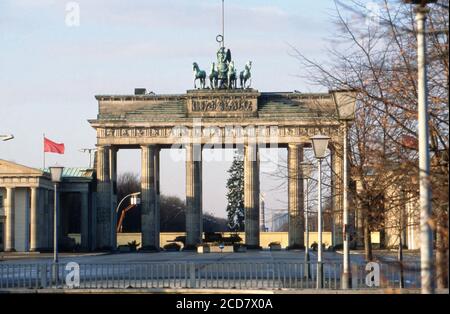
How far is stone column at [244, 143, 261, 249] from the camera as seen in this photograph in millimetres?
125000

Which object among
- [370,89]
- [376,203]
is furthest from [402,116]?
[376,203]

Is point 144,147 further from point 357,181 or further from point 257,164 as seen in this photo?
point 357,181

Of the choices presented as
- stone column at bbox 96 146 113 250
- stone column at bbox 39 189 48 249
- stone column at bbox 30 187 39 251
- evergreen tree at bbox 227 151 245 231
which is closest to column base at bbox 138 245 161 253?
stone column at bbox 96 146 113 250

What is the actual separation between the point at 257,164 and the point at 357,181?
86.7 metres

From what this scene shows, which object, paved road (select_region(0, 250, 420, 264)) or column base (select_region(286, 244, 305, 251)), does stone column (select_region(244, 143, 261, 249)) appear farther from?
paved road (select_region(0, 250, 420, 264))

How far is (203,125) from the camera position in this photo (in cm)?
12850

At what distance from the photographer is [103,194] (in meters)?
130

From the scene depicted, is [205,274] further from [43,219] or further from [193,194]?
[43,219]

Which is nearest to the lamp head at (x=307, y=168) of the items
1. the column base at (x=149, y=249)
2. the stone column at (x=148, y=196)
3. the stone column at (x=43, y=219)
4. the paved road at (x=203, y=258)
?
the paved road at (x=203, y=258)

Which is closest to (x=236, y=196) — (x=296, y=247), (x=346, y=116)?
(x=296, y=247)

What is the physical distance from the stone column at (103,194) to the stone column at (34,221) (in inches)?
276

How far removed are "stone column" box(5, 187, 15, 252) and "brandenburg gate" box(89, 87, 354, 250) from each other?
9.63m

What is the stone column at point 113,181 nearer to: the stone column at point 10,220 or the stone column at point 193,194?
the stone column at point 193,194

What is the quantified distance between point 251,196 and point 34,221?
24793 mm
